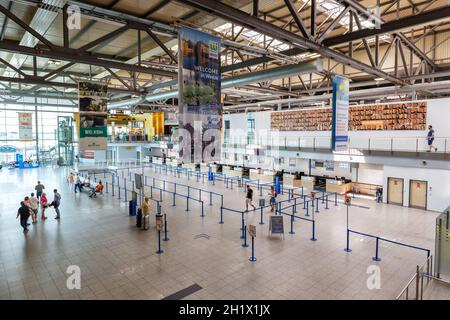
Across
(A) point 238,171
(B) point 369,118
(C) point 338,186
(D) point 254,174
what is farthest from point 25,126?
(B) point 369,118

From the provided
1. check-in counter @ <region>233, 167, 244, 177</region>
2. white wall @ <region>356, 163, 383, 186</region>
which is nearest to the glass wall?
check-in counter @ <region>233, 167, 244, 177</region>

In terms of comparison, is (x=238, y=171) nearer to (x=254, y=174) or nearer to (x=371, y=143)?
(x=254, y=174)

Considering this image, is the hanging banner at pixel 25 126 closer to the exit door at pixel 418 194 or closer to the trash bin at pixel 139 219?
the trash bin at pixel 139 219

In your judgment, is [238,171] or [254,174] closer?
[254,174]

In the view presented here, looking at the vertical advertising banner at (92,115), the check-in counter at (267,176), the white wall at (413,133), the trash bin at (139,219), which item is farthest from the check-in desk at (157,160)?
the vertical advertising banner at (92,115)

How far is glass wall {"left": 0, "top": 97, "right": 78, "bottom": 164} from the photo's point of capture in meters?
35.0

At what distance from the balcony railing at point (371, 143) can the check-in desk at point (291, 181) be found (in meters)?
2.48

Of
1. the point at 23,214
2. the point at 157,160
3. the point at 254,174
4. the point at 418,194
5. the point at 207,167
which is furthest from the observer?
the point at 157,160

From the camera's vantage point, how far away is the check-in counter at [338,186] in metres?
20.2

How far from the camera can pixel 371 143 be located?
18.6 metres

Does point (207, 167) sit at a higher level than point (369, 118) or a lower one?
lower

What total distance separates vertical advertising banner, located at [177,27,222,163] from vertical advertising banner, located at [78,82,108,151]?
22.7ft

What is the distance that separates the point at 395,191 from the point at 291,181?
306 inches

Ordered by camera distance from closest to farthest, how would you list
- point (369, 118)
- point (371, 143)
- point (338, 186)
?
1. point (371, 143)
2. point (369, 118)
3. point (338, 186)
